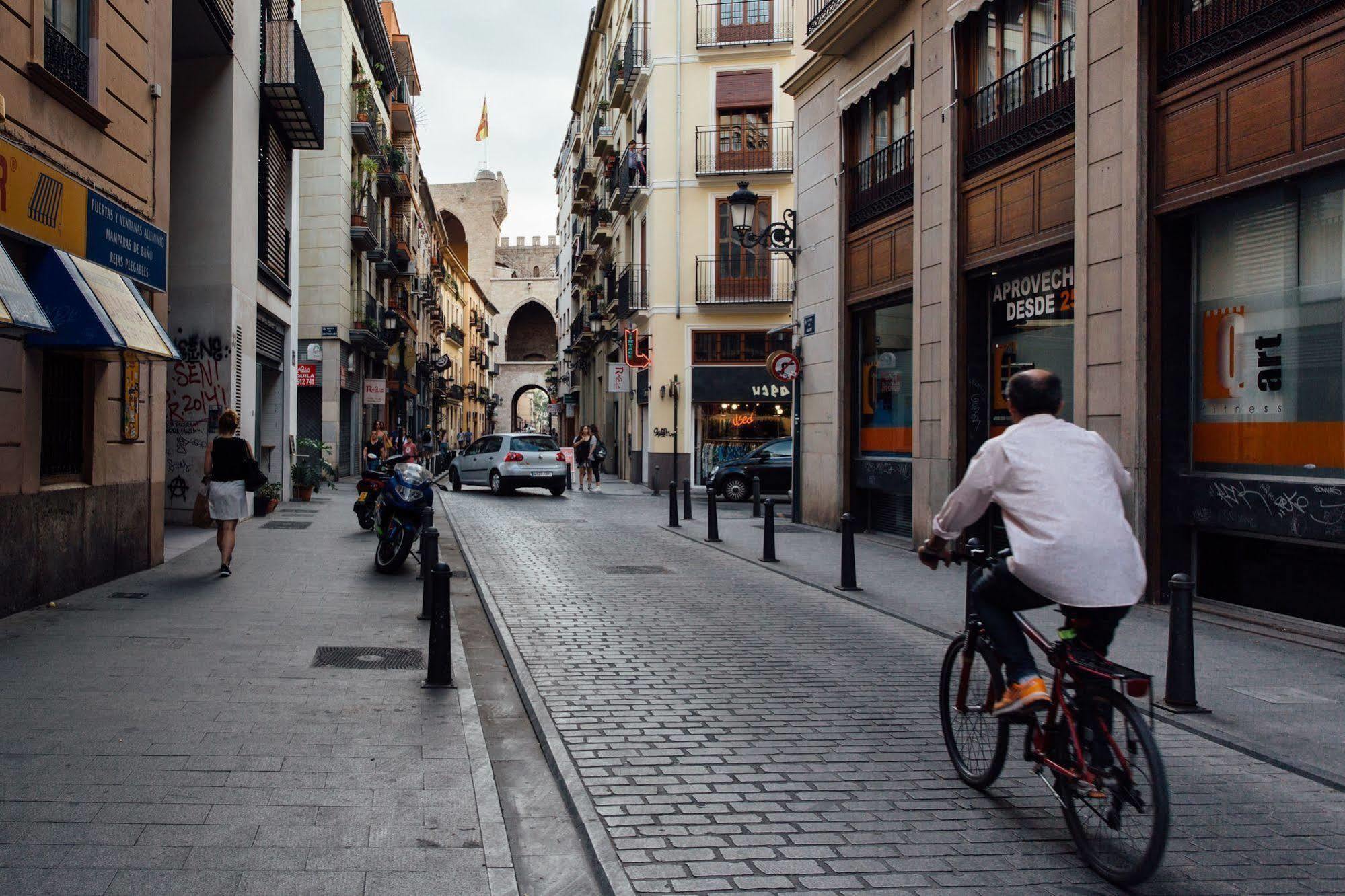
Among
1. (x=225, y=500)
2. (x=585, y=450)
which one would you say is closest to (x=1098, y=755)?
(x=225, y=500)

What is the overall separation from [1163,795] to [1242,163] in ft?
22.6

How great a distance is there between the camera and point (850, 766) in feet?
16.8

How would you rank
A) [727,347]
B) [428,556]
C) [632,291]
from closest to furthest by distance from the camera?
1. [428,556]
2. [727,347]
3. [632,291]

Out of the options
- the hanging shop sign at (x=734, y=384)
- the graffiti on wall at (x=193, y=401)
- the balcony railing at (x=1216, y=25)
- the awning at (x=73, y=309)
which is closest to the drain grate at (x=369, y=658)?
the awning at (x=73, y=309)

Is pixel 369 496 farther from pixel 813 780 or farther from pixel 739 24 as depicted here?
pixel 739 24

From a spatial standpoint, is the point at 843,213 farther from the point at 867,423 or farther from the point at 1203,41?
the point at 1203,41

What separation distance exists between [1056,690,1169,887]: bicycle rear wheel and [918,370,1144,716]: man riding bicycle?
0.32 metres

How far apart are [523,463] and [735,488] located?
5340 millimetres

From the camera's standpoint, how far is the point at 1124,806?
12.2ft

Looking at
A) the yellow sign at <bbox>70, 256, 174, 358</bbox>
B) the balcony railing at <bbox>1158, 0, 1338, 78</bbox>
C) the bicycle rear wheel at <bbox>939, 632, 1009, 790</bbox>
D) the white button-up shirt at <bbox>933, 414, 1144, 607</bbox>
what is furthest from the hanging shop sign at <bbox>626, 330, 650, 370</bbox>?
the white button-up shirt at <bbox>933, 414, 1144, 607</bbox>

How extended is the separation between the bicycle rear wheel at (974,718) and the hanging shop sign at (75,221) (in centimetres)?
712

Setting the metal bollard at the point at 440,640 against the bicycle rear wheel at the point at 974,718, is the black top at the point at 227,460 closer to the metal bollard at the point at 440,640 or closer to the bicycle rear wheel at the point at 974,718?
the metal bollard at the point at 440,640

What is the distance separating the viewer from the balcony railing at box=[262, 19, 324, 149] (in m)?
18.0

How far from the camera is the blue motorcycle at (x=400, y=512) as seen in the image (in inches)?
457
